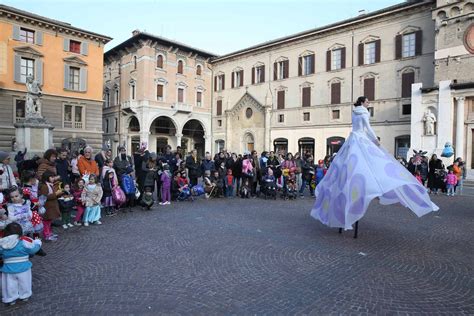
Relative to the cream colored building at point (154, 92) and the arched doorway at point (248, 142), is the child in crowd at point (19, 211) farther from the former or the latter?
the arched doorway at point (248, 142)

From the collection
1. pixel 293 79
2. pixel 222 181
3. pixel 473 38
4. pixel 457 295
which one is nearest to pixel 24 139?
pixel 222 181

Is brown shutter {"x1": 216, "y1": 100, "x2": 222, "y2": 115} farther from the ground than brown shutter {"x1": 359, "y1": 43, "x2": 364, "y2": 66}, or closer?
closer

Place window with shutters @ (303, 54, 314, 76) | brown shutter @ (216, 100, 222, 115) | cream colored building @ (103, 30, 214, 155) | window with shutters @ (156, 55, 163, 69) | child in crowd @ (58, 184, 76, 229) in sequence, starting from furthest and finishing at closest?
1. brown shutter @ (216, 100, 222, 115)
2. window with shutters @ (156, 55, 163, 69)
3. cream colored building @ (103, 30, 214, 155)
4. window with shutters @ (303, 54, 314, 76)
5. child in crowd @ (58, 184, 76, 229)

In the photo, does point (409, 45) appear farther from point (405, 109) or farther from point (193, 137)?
point (193, 137)

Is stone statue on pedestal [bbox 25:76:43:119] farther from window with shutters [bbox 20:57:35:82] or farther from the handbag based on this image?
the handbag

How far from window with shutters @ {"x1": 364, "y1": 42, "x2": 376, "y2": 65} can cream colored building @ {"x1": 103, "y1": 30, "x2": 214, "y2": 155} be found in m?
19.2

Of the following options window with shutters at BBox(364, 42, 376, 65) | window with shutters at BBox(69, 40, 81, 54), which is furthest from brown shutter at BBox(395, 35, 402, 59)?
window with shutters at BBox(69, 40, 81, 54)

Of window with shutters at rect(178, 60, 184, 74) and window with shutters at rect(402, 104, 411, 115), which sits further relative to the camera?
window with shutters at rect(178, 60, 184, 74)

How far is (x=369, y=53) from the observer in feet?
94.8

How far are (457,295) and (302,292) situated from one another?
76.0 inches

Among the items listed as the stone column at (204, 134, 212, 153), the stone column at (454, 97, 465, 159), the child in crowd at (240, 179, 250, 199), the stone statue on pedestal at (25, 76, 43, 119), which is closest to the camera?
the child in crowd at (240, 179, 250, 199)

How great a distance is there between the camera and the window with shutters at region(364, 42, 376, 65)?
2865 centimetres

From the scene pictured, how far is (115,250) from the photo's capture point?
5.63 meters

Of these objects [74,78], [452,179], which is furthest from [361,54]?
[74,78]
